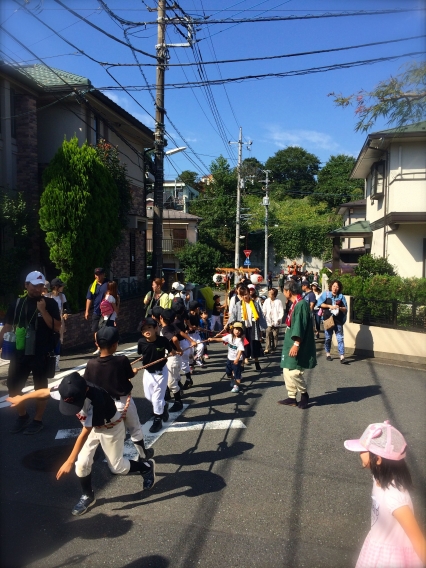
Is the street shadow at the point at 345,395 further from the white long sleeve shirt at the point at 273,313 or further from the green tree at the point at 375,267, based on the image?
the green tree at the point at 375,267

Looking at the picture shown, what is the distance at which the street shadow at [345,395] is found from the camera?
7703mm

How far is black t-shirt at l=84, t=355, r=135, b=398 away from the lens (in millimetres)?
4422

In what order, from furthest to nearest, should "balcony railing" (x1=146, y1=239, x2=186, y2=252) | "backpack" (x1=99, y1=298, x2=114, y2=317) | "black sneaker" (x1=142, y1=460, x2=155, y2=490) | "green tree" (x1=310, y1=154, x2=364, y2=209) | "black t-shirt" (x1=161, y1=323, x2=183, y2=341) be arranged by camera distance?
"green tree" (x1=310, y1=154, x2=364, y2=209), "balcony railing" (x1=146, y1=239, x2=186, y2=252), "backpack" (x1=99, y1=298, x2=114, y2=317), "black t-shirt" (x1=161, y1=323, x2=183, y2=341), "black sneaker" (x1=142, y1=460, x2=155, y2=490)

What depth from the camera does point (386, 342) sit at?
11.6 metres

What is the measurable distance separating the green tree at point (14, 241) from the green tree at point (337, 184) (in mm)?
43062

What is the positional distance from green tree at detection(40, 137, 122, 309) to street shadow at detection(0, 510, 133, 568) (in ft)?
29.0

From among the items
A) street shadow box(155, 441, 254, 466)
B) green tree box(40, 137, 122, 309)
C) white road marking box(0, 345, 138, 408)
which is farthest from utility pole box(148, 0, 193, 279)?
street shadow box(155, 441, 254, 466)

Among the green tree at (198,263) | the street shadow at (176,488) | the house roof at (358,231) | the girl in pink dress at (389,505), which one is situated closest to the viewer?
the girl in pink dress at (389,505)

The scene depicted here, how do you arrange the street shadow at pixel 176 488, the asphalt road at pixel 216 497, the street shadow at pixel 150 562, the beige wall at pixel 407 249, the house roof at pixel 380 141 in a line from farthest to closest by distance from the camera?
the beige wall at pixel 407 249 < the house roof at pixel 380 141 < the street shadow at pixel 176 488 < the asphalt road at pixel 216 497 < the street shadow at pixel 150 562

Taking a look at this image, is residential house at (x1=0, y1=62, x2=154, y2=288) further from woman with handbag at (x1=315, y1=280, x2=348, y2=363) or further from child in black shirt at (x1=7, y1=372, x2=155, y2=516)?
child in black shirt at (x1=7, y1=372, x2=155, y2=516)

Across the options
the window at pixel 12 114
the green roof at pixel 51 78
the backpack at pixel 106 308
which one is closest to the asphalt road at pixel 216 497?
the backpack at pixel 106 308

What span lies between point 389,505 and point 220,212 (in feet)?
138

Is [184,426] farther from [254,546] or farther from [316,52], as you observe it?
[316,52]

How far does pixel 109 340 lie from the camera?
4.44 m
